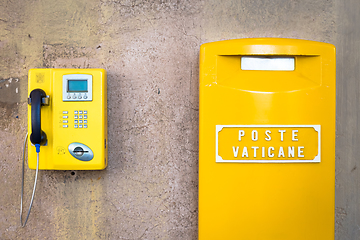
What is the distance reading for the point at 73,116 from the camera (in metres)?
0.81

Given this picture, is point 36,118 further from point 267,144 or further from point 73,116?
point 267,144

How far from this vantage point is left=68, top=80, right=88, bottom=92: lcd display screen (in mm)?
815

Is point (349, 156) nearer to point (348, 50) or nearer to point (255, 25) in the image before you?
point (348, 50)

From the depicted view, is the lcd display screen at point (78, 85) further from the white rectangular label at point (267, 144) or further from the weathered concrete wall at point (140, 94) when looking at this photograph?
the white rectangular label at point (267, 144)

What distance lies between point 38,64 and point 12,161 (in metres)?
0.48

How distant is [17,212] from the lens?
0.95 m

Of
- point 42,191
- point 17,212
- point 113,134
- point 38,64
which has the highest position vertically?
point 38,64

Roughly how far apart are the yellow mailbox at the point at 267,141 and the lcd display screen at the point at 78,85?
472 mm

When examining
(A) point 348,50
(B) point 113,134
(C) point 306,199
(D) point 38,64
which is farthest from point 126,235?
(A) point 348,50

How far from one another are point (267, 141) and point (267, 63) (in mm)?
297

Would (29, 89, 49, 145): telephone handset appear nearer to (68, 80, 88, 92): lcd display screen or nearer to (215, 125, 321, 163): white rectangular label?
(68, 80, 88, 92): lcd display screen

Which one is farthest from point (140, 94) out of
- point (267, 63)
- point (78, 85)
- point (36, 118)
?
point (267, 63)

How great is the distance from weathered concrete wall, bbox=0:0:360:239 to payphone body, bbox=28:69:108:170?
12 cm

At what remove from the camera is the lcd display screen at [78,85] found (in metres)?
0.82
